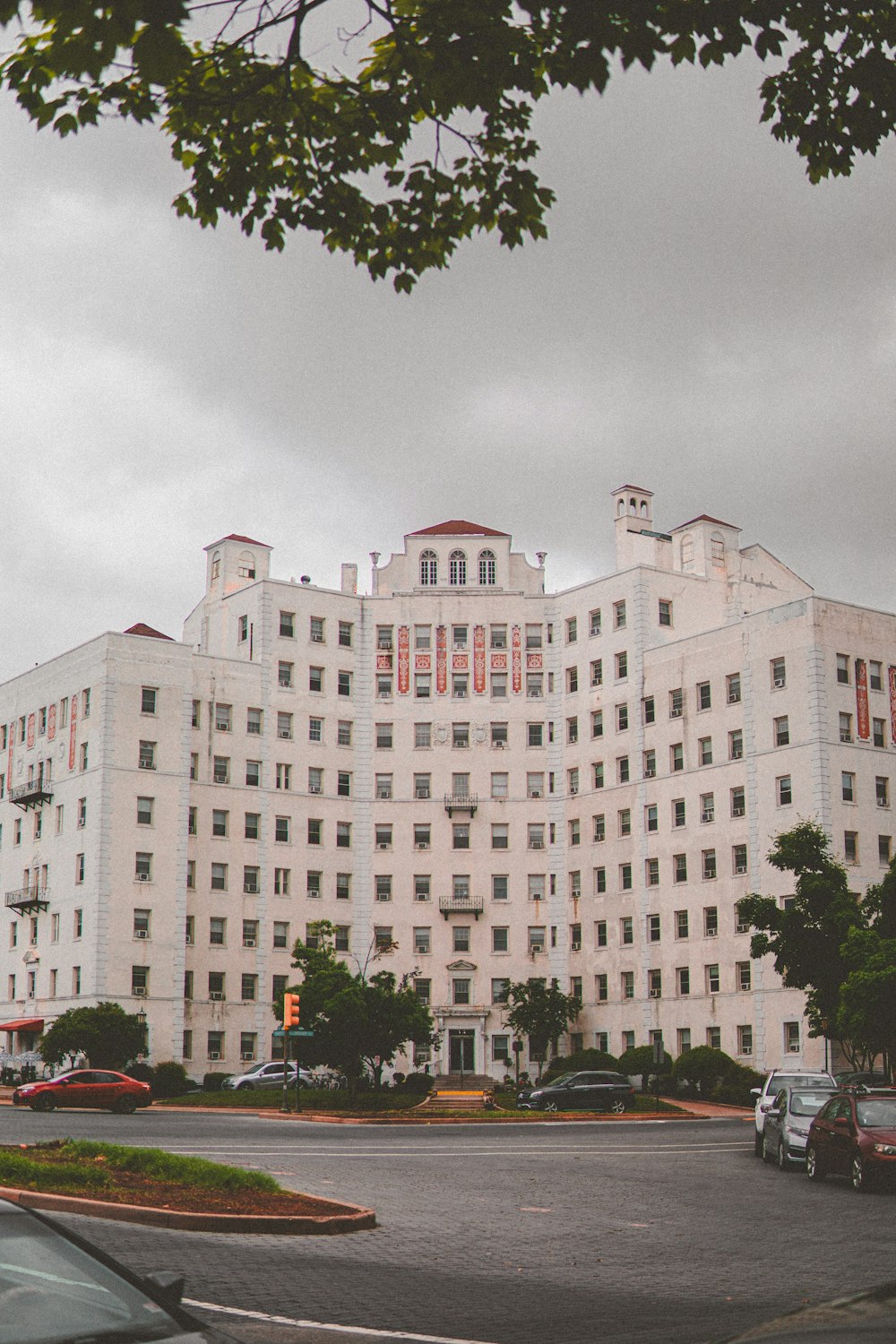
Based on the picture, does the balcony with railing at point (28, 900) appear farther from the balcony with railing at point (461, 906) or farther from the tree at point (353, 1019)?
the tree at point (353, 1019)

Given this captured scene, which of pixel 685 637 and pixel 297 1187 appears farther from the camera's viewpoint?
pixel 685 637

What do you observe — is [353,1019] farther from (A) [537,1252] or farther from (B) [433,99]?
(B) [433,99]

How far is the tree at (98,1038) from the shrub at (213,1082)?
18.9ft

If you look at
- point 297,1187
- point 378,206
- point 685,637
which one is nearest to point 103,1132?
point 297,1187

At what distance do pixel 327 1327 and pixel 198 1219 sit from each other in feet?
17.2

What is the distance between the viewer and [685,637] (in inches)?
3120

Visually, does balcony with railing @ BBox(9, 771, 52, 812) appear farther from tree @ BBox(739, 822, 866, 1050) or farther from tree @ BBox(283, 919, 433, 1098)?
tree @ BBox(739, 822, 866, 1050)

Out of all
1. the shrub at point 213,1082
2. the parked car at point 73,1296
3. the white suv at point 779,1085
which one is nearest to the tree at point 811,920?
the white suv at point 779,1085

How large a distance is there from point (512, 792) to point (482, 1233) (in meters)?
69.8

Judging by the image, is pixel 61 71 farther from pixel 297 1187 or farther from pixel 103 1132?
pixel 103 1132

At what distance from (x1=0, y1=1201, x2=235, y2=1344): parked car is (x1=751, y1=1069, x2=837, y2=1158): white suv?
26.6m

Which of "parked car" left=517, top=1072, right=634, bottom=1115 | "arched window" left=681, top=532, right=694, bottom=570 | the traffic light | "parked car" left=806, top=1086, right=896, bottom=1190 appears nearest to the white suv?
"parked car" left=806, top=1086, right=896, bottom=1190

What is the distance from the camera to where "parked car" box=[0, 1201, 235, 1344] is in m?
5.23

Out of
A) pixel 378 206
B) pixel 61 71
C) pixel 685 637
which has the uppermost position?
pixel 685 637
